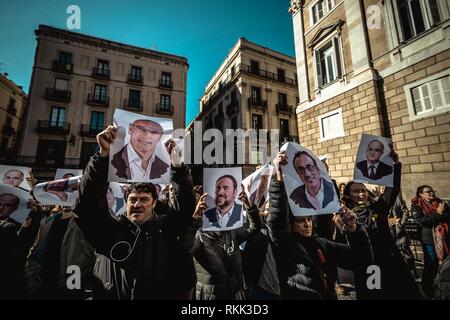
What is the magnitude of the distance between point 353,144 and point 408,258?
187 inches

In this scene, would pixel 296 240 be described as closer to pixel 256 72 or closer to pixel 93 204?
pixel 93 204

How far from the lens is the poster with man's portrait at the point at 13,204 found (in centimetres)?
317

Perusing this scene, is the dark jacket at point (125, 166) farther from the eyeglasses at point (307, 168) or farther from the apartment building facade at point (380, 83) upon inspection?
the apartment building facade at point (380, 83)

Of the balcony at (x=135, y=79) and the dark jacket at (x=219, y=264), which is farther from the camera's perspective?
the balcony at (x=135, y=79)

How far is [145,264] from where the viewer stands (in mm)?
1882

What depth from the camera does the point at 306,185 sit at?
8.12 feet

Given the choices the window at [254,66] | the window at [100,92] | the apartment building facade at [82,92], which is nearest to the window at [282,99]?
the window at [254,66]

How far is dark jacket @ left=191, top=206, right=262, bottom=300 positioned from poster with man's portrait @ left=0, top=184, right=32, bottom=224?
2740 millimetres

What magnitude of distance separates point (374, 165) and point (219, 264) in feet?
9.40

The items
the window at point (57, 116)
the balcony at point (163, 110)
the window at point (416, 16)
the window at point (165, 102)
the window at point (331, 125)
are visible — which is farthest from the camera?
the window at point (165, 102)

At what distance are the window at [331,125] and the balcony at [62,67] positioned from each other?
22761 millimetres

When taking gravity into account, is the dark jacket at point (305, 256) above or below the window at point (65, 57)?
below

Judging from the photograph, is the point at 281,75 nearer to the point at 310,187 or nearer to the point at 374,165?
the point at 374,165
